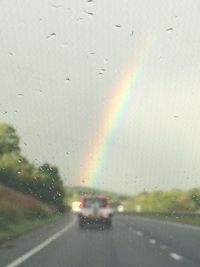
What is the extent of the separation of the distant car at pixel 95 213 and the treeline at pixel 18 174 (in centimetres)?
4909

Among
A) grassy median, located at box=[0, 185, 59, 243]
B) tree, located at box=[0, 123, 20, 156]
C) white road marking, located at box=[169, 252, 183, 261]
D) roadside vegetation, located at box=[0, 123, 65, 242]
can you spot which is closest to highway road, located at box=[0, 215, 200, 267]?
white road marking, located at box=[169, 252, 183, 261]

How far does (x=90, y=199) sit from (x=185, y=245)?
1640 centimetres

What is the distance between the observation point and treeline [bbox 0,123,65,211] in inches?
3526

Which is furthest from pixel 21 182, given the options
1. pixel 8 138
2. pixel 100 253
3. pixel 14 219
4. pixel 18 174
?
pixel 100 253

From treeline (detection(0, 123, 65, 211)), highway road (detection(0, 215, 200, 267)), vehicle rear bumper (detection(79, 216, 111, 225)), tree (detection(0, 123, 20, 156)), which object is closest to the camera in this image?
highway road (detection(0, 215, 200, 267))

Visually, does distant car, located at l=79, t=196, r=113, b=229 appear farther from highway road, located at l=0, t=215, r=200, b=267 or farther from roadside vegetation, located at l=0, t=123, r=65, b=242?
roadside vegetation, located at l=0, t=123, r=65, b=242

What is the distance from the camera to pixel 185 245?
23.0 meters

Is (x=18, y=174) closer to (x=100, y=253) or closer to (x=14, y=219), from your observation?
(x=14, y=219)

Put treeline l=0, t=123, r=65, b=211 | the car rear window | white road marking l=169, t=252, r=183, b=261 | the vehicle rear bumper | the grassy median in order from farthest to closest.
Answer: treeline l=0, t=123, r=65, b=211 → the car rear window → the vehicle rear bumper → the grassy median → white road marking l=169, t=252, r=183, b=261

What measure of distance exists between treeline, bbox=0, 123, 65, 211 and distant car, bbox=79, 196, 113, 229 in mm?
49086

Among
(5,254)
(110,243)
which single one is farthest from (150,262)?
(110,243)

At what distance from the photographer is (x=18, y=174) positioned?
95.0 meters

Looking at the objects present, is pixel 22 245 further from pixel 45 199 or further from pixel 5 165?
pixel 45 199

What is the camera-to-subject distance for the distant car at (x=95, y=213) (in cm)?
3772
